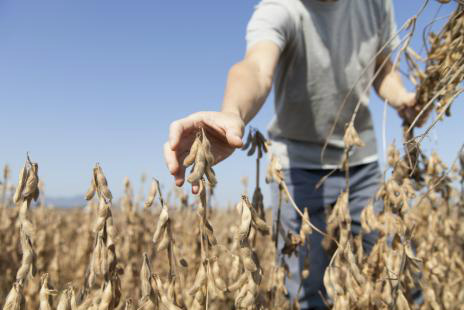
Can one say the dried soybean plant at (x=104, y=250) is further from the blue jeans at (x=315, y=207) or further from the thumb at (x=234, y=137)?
the blue jeans at (x=315, y=207)

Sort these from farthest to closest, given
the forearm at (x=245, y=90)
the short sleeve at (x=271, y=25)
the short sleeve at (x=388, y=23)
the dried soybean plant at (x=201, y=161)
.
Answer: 1. the short sleeve at (x=388, y=23)
2. the short sleeve at (x=271, y=25)
3. the forearm at (x=245, y=90)
4. the dried soybean plant at (x=201, y=161)

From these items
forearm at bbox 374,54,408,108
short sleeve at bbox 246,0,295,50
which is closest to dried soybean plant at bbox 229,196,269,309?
short sleeve at bbox 246,0,295,50

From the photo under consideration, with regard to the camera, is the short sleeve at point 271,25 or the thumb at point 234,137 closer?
the thumb at point 234,137

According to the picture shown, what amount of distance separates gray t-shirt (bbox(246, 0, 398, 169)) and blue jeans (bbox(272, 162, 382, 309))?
0.20 feet

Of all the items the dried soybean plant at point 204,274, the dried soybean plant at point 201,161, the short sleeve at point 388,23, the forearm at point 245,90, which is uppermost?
the short sleeve at point 388,23

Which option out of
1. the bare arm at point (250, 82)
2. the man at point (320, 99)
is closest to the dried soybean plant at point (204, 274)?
the bare arm at point (250, 82)

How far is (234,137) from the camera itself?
0.80 meters

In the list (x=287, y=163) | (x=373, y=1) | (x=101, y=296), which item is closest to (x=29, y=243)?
(x=101, y=296)

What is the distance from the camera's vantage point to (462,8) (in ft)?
3.50

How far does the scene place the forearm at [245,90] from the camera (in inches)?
39.9

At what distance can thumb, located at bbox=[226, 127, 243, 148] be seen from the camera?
2.60 ft

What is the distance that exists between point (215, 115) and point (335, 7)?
1.18m

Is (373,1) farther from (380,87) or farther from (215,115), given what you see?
(215,115)

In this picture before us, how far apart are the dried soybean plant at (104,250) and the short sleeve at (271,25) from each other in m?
0.84
